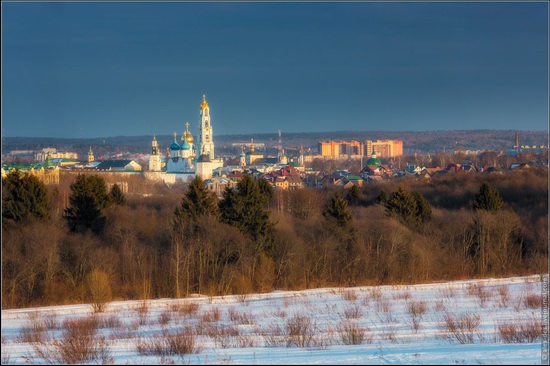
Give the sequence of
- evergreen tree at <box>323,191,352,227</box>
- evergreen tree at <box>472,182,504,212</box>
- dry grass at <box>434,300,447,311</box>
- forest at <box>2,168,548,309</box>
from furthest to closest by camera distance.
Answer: evergreen tree at <box>472,182,504,212</box> → evergreen tree at <box>323,191,352,227</box> → forest at <box>2,168,548,309</box> → dry grass at <box>434,300,447,311</box>

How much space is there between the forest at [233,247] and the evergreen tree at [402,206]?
4 cm

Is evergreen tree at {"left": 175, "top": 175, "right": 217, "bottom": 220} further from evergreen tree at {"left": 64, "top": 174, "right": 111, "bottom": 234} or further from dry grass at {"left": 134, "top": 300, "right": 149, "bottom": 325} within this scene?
dry grass at {"left": 134, "top": 300, "right": 149, "bottom": 325}

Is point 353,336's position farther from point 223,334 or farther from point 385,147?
point 385,147

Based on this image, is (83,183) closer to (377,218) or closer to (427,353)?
(377,218)

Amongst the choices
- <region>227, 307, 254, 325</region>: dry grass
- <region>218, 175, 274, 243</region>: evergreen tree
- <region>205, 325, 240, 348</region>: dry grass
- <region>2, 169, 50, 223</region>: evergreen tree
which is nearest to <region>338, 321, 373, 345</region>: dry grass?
<region>205, 325, 240, 348</region>: dry grass

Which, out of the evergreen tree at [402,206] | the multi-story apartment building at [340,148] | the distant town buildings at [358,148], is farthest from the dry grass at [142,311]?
the multi-story apartment building at [340,148]

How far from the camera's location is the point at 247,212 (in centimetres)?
2620

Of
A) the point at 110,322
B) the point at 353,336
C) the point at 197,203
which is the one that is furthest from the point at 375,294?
the point at 197,203

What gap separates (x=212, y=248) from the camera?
23469 mm

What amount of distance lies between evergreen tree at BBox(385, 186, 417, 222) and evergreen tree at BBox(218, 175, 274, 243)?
5.15m

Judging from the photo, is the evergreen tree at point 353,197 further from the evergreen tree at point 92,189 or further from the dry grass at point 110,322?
the dry grass at point 110,322

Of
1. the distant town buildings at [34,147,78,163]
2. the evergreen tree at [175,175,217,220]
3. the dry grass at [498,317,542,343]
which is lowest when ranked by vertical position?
the dry grass at [498,317,542,343]

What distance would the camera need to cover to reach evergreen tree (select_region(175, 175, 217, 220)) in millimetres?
26456

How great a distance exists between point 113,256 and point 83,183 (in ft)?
16.4
